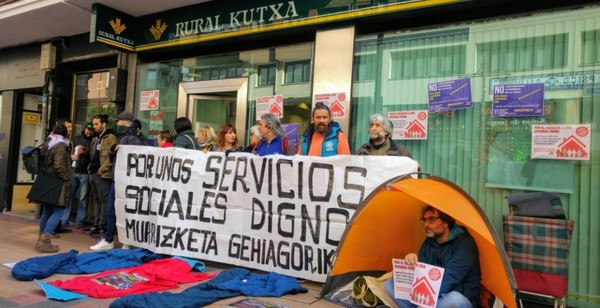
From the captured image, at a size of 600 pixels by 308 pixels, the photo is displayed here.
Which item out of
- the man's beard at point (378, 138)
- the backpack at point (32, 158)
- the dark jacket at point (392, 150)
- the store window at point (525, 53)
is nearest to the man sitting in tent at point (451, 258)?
the dark jacket at point (392, 150)

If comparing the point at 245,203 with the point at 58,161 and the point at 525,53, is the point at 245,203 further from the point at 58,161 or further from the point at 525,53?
the point at 525,53

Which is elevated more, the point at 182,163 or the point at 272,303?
the point at 182,163

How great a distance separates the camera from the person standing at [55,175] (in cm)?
620

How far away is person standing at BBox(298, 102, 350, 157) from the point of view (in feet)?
16.9

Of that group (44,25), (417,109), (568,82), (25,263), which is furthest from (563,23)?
(44,25)

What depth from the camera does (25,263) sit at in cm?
502

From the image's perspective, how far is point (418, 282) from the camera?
3533mm

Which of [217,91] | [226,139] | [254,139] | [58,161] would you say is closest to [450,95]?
[254,139]

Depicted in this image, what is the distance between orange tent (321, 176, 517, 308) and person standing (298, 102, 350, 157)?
40.7 inches

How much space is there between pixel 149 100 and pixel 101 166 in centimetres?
176

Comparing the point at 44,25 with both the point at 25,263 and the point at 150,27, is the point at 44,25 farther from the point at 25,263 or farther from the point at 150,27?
the point at 25,263

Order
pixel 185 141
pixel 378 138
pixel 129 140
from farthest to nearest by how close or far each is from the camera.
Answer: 1. pixel 129 140
2. pixel 185 141
3. pixel 378 138

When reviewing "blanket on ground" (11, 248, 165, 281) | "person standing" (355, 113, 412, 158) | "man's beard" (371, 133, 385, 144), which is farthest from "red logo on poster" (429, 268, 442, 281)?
"blanket on ground" (11, 248, 165, 281)

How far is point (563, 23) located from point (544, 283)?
2682mm
